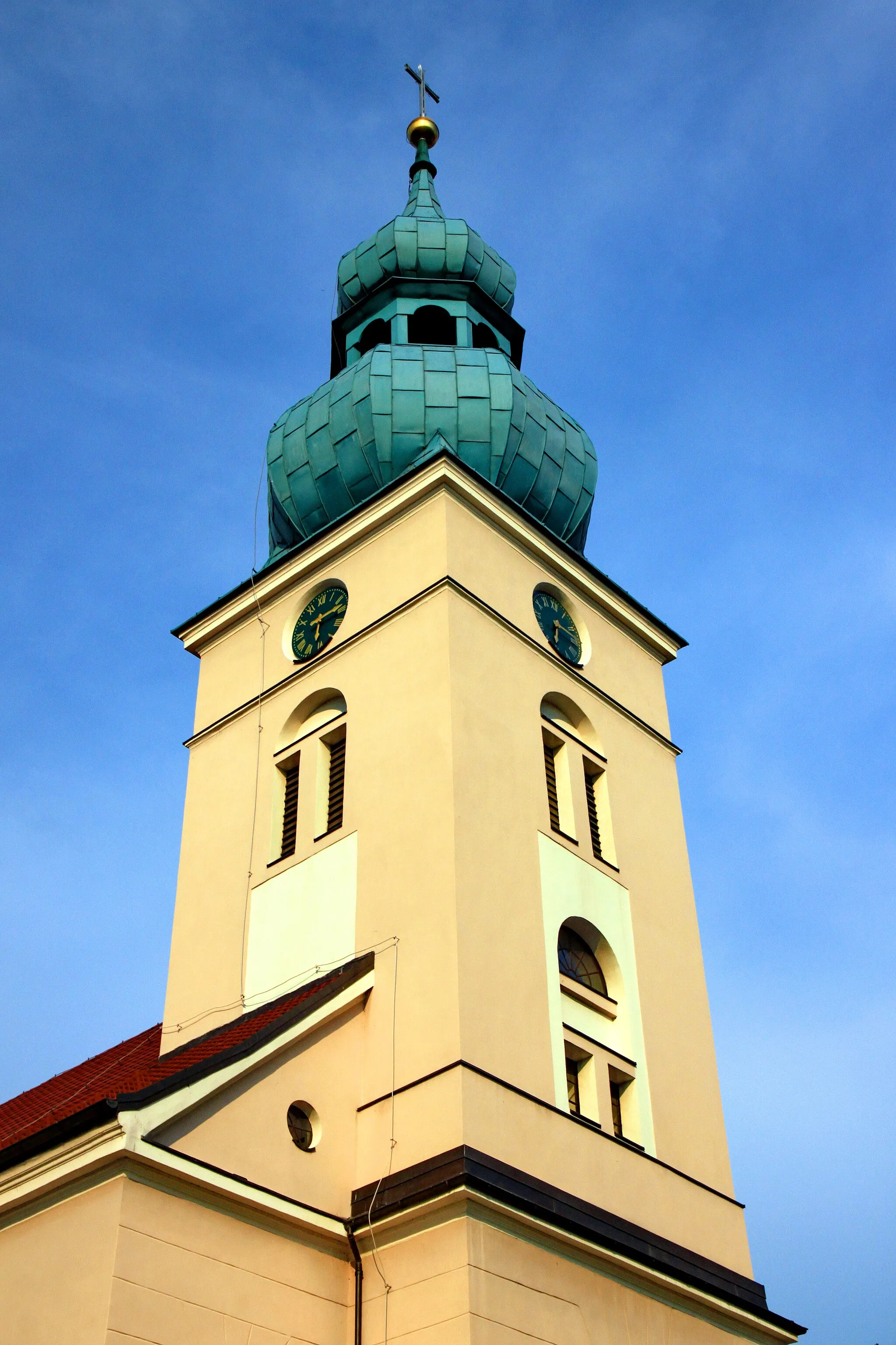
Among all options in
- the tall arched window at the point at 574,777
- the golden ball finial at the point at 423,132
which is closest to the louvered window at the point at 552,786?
the tall arched window at the point at 574,777

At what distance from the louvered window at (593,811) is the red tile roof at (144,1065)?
3.36 m

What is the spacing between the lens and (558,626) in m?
17.8

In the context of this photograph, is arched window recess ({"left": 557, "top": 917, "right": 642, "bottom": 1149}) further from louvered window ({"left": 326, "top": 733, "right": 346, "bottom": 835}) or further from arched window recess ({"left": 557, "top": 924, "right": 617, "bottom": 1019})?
louvered window ({"left": 326, "top": 733, "right": 346, "bottom": 835})

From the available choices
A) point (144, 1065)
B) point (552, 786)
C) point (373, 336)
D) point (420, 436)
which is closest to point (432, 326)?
point (373, 336)

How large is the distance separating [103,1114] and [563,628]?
8.81 metres

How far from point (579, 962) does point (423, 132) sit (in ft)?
54.7

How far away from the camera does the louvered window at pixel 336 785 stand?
15594 mm

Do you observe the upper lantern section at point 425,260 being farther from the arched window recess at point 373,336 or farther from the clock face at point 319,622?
the clock face at point 319,622

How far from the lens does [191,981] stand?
15.9 m

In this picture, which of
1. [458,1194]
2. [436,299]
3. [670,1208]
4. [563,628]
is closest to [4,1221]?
[458,1194]

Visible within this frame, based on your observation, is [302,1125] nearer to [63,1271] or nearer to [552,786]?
[63,1271]

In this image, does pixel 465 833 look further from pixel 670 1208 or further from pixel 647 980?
pixel 670 1208

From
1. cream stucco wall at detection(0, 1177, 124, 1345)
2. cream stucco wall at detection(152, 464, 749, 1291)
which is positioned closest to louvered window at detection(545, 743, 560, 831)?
cream stucco wall at detection(152, 464, 749, 1291)

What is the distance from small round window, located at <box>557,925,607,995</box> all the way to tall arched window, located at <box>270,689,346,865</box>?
8.35 feet
